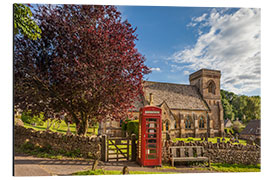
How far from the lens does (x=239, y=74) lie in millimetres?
8047

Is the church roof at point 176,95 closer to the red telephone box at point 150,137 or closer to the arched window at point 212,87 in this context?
the arched window at point 212,87

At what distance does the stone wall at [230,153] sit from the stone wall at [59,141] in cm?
294

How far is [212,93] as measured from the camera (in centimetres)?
2272

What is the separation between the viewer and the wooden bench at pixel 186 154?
629 centimetres

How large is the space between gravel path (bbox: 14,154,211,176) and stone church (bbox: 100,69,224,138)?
38.5ft

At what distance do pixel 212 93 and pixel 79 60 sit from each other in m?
20.6

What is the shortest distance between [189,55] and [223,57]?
1599 millimetres

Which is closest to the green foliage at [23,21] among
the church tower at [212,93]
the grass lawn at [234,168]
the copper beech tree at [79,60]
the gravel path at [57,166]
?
the copper beech tree at [79,60]

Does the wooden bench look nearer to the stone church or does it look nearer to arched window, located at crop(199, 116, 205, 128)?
the stone church

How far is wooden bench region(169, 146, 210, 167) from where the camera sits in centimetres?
629

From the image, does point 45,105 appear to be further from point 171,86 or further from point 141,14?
point 171,86

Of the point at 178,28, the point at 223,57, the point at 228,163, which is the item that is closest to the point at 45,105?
the point at 178,28

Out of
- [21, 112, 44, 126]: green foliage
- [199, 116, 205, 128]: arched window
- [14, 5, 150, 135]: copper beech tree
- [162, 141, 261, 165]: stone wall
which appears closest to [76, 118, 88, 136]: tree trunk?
[14, 5, 150, 135]: copper beech tree

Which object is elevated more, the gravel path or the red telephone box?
the red telephone box
